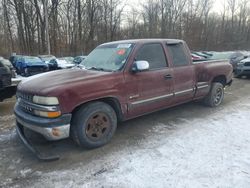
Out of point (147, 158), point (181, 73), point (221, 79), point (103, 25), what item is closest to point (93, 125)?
point (147, 158)

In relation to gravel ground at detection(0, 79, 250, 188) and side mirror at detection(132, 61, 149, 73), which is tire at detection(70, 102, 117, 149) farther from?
side mirror at detection(132, 61, 149, 73)

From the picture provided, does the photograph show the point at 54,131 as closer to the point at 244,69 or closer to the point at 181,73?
the point at 181,73

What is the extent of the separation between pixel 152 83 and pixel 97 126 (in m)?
1.38

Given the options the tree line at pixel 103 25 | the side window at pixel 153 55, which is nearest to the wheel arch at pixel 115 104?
the side window at pixel 153 55

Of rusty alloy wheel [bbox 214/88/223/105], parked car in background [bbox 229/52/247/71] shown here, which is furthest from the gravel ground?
parked car in background [bbox 229/52/247/71]

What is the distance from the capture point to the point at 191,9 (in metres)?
47.5

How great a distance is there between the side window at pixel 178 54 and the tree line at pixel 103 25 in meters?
25.0

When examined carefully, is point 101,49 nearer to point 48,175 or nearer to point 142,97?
point 142,97

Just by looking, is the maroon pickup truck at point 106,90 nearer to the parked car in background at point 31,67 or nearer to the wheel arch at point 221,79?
the wheel arch at point 221,79

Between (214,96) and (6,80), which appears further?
(6,80)

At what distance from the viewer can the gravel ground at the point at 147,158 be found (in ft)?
9.27

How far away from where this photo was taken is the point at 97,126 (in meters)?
3.70

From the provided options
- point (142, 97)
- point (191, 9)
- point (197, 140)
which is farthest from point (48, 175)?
point (191, 9)

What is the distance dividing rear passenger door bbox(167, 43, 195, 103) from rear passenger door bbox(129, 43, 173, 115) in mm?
209
